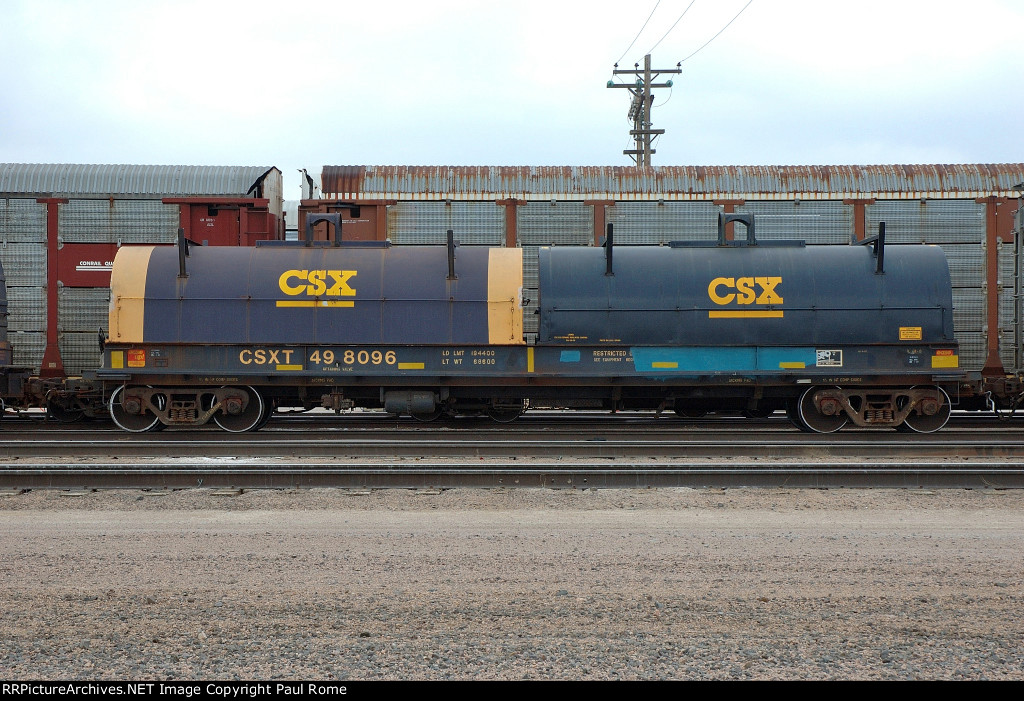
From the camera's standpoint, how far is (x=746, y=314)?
44.2ft

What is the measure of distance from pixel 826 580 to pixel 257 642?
3.61 meters

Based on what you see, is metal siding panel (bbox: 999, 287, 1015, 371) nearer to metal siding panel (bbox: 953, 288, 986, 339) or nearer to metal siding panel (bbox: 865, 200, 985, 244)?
metal siding panel (bbox: 953, 288, 986, 339)

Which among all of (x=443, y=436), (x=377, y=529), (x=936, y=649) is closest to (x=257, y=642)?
(x=377, y=529)

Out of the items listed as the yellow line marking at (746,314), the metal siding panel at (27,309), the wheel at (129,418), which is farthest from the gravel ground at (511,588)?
the metal siding panel at (27,309)

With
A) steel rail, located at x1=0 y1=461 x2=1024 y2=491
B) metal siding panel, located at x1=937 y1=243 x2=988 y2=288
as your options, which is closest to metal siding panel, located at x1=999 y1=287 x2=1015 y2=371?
metal siding panel, located at x1=937 y1=243 x2=988 y2=288

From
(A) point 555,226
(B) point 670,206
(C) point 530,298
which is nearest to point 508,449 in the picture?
(C) point 530,298

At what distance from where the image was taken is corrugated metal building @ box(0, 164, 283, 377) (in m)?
15.1

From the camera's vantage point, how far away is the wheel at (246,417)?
44.3 ft

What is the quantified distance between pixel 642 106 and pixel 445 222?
20.1 meters

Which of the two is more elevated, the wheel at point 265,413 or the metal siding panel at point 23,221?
the metal siding panel at point 23,221

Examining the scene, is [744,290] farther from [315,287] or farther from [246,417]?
[246,417]

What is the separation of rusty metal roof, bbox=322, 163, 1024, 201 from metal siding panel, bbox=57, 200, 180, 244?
328cm

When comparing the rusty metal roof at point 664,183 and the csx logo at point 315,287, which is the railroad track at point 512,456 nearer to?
the csx logo at point 315,287

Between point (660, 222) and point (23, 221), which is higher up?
point (660, 222)
